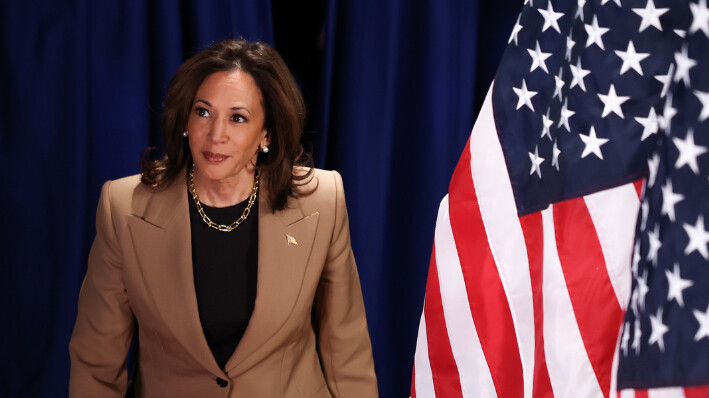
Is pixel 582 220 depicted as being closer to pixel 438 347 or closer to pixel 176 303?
pixel 438 347

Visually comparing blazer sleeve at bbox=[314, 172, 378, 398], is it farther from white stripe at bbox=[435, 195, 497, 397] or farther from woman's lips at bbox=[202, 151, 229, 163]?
white stripe at bbox=[435, 195, 497, 397]

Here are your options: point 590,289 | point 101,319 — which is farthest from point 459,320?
point 101,319

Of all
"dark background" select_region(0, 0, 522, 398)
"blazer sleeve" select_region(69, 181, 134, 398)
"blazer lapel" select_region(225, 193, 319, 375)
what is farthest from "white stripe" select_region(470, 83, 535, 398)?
"dark background" select_region(0, 0, 522, 398)

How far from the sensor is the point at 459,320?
1.42 m

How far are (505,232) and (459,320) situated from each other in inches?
7.8

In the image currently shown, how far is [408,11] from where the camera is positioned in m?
2.52

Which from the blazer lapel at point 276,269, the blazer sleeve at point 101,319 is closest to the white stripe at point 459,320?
the blazer lapel at point 276,269

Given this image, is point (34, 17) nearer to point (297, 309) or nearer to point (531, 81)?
point (297, 309)

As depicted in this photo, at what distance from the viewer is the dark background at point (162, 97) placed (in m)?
2.22

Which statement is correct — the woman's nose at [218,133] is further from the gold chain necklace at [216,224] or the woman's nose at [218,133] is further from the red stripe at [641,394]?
the red stripe at [641,394]

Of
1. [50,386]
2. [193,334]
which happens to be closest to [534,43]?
[193,334]

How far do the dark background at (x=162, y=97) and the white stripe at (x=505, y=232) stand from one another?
Answer: 3.79 feet

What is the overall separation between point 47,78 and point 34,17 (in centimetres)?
18

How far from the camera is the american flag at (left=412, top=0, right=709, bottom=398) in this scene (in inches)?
40.1
